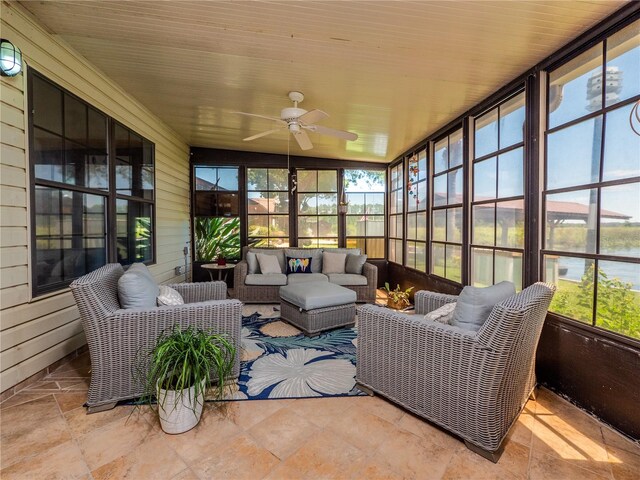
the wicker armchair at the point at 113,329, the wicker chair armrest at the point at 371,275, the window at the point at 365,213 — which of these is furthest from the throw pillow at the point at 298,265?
the wicker armchair at the point at 113,329

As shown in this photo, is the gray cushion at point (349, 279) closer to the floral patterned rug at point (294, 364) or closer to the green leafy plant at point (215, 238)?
the floral patterned rug at point (294, 364)

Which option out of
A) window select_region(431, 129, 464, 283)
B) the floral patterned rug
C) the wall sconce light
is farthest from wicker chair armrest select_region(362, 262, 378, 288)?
the wall sconce light

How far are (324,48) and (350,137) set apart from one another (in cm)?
95

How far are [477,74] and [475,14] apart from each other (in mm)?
860

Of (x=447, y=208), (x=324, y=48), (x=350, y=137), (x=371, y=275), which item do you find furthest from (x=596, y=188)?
(x=371, y=275)

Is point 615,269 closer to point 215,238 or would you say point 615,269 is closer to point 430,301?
point 430,301

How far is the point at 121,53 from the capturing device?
101 inches

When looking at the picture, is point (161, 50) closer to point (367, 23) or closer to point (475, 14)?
point (367, 23)

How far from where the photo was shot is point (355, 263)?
476cm

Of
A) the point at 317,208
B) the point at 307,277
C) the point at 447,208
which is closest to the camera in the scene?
the point at 447,208

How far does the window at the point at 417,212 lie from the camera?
14.4 ft

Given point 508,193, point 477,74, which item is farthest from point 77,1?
point 508,193

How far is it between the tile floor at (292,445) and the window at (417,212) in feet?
8.63

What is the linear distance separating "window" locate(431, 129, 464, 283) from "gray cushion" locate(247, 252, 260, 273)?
2.74 m
